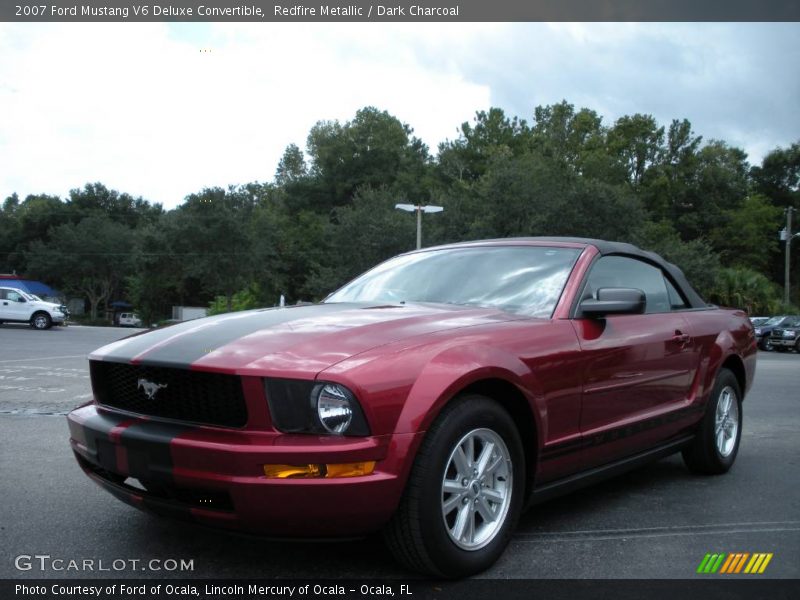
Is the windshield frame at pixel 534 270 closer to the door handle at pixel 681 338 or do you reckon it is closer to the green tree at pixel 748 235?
the door handle at pixel 681 338

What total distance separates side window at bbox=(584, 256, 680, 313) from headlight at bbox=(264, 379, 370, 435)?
1.83m

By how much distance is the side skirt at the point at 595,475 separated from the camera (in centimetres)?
342

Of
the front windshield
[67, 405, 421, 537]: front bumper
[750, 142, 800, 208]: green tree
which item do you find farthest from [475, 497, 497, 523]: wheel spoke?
[750, 142, 800, 208]: green tree

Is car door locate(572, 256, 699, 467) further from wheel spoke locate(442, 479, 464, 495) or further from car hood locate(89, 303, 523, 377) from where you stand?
wheel spoke locate(442, 479, 464, 495)

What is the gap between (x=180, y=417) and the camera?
290 cm

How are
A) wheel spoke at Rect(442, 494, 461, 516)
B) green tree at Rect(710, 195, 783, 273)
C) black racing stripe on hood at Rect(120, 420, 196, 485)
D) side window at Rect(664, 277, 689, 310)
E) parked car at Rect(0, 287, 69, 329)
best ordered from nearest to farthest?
black racing stripe on hood at Rect(120, 420, 196, 485), wheel spoke at Rect(442, 494, 461, 516), side window at Rect(664, 277, 689, 310), parked car at Rect(0, 287, 69, 329), green tree at Rect(710, 195, 783, 273)

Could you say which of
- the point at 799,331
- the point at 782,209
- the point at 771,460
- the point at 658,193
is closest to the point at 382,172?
the point at 658,193

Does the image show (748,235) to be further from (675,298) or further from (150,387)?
Result: (150,387)

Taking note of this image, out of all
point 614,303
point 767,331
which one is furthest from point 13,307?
point 614,303

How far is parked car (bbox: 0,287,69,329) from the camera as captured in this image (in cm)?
2862

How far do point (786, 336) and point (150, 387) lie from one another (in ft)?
92.7

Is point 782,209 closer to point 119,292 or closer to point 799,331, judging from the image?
point 799,331

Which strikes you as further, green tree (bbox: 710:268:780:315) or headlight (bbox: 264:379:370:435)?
green tree (bbox: 710:268:780:315)

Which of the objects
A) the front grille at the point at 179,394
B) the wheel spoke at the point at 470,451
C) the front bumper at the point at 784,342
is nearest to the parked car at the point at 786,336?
the front bumper at the point at 784,342
